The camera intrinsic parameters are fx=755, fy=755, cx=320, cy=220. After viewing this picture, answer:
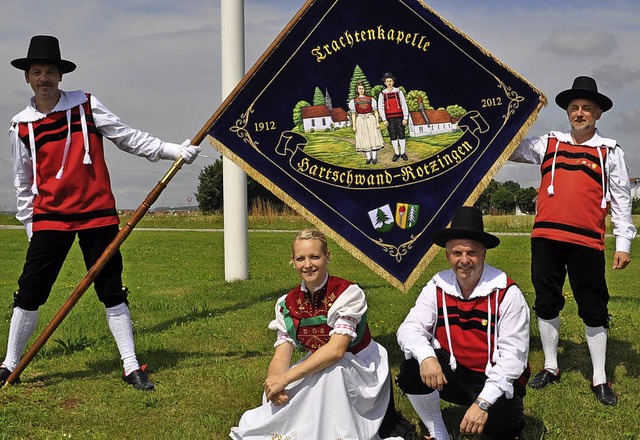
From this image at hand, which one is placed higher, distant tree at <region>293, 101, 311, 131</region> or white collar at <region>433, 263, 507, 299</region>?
distant tree at <region>293, 101, 311, 131</region>

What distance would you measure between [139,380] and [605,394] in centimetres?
320

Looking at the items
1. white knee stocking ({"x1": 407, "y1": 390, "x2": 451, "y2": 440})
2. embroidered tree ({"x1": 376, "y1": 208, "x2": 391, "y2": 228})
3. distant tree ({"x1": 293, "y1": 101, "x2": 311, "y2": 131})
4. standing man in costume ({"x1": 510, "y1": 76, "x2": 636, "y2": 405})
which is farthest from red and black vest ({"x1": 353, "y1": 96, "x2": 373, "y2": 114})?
white knee stocking ({"x1": 407, "y1": 390, "x2": 451, "y2": 440})

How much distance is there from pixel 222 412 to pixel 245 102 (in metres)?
2.12

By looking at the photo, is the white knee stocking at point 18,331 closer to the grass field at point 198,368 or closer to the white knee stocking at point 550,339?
the grass field at point 198,368

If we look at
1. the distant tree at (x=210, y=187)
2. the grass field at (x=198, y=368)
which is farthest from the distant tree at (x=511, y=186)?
the grass field at (x=198, y=368)

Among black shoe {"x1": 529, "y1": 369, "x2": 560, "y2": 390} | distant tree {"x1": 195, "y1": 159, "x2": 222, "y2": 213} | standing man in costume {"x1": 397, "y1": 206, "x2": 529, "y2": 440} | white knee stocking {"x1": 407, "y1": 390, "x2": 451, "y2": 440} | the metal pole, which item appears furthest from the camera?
distant tree {"x1": 195, "y1": 159, "x2": 222, "y2": 213}

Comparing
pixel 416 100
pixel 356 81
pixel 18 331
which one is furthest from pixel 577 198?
pixel 18 331

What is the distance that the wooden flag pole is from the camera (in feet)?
17.1

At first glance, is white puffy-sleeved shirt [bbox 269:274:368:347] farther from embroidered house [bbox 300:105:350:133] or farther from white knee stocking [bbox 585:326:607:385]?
white knee stocking [bbox 585:326:607:385]

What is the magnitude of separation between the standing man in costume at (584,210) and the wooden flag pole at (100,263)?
2.43 metres

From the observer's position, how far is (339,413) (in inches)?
155

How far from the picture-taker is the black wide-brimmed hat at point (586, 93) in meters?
5.03

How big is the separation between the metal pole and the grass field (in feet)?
1.25

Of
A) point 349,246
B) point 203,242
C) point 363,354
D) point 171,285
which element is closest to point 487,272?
point 363,354
